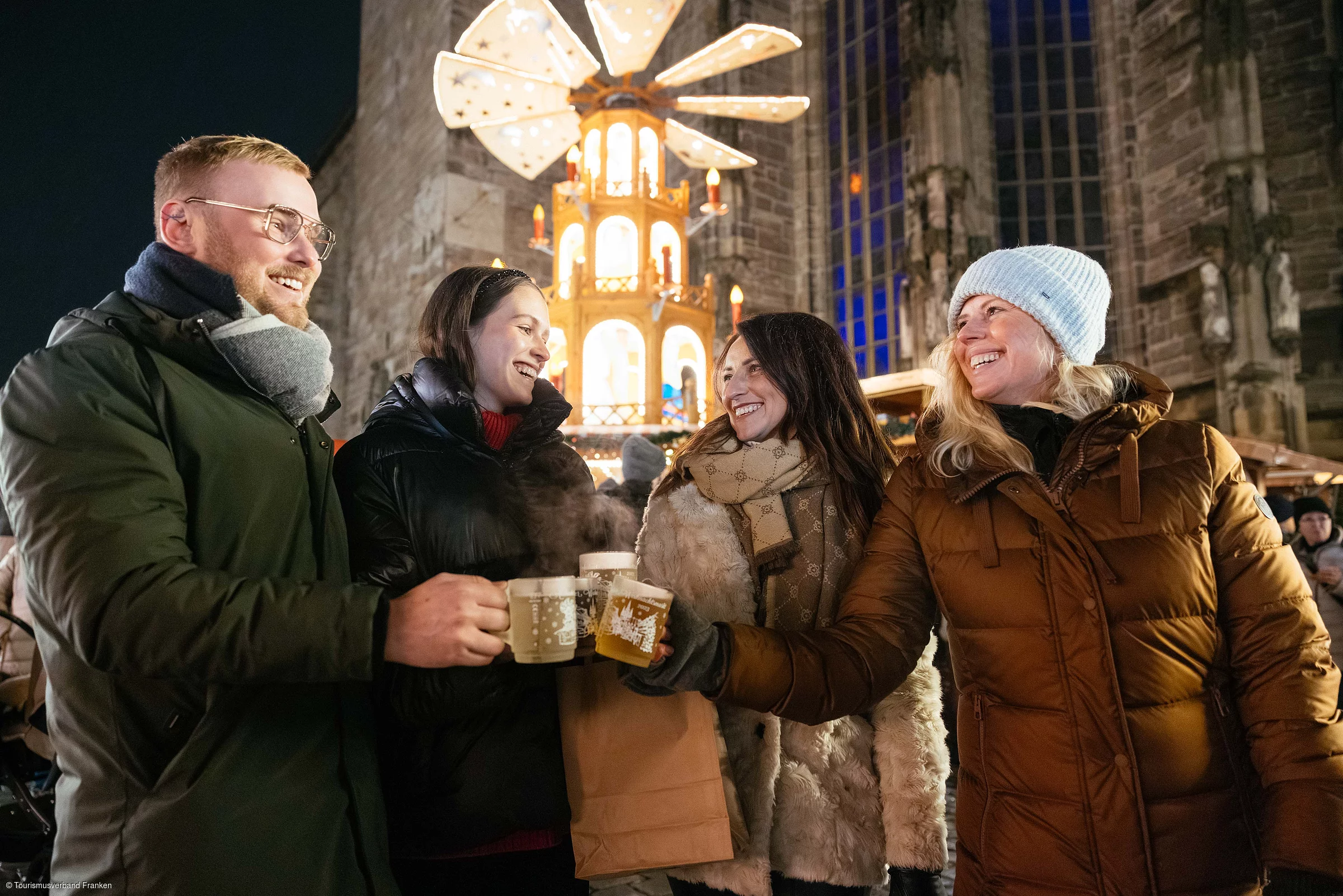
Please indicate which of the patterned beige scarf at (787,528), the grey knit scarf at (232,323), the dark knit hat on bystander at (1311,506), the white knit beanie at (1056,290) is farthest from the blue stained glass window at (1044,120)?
the grey knit scarf at (232,323)

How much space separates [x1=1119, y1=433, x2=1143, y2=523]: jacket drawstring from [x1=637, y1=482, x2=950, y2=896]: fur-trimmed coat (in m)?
0.56

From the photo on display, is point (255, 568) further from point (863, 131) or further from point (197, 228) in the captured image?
point (863, 131)

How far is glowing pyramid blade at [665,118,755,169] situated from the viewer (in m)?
9.50

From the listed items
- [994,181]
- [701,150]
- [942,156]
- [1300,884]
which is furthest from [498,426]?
[994,181]

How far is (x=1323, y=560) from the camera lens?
16.3 feet

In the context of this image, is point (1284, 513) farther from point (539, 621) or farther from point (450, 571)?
point (539, 621)

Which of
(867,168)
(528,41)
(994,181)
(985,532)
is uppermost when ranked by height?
(867,168)

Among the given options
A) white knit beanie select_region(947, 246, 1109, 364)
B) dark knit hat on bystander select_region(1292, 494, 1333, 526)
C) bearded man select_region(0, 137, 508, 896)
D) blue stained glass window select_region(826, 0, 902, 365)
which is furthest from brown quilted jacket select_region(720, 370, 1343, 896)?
blue stained glass window select_region(826, 0, 902, 365)

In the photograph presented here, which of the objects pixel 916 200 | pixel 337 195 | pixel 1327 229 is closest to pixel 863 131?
pixel 916 200

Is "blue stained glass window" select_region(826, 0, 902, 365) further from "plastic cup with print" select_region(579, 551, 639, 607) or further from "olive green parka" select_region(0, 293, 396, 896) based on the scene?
"olive green parka" select_region(0, 293, 396, 896)

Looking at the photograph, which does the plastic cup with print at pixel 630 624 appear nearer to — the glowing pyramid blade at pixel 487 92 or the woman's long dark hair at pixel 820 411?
the woman's long dark hair at pixel 820 411

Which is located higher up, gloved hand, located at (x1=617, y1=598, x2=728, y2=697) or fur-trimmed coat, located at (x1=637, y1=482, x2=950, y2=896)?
gloved hand, located at (x1=617, y1=598, x2=728, y2=697)

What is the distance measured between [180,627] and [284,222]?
2.68ft

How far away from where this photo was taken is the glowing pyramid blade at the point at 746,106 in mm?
8664
